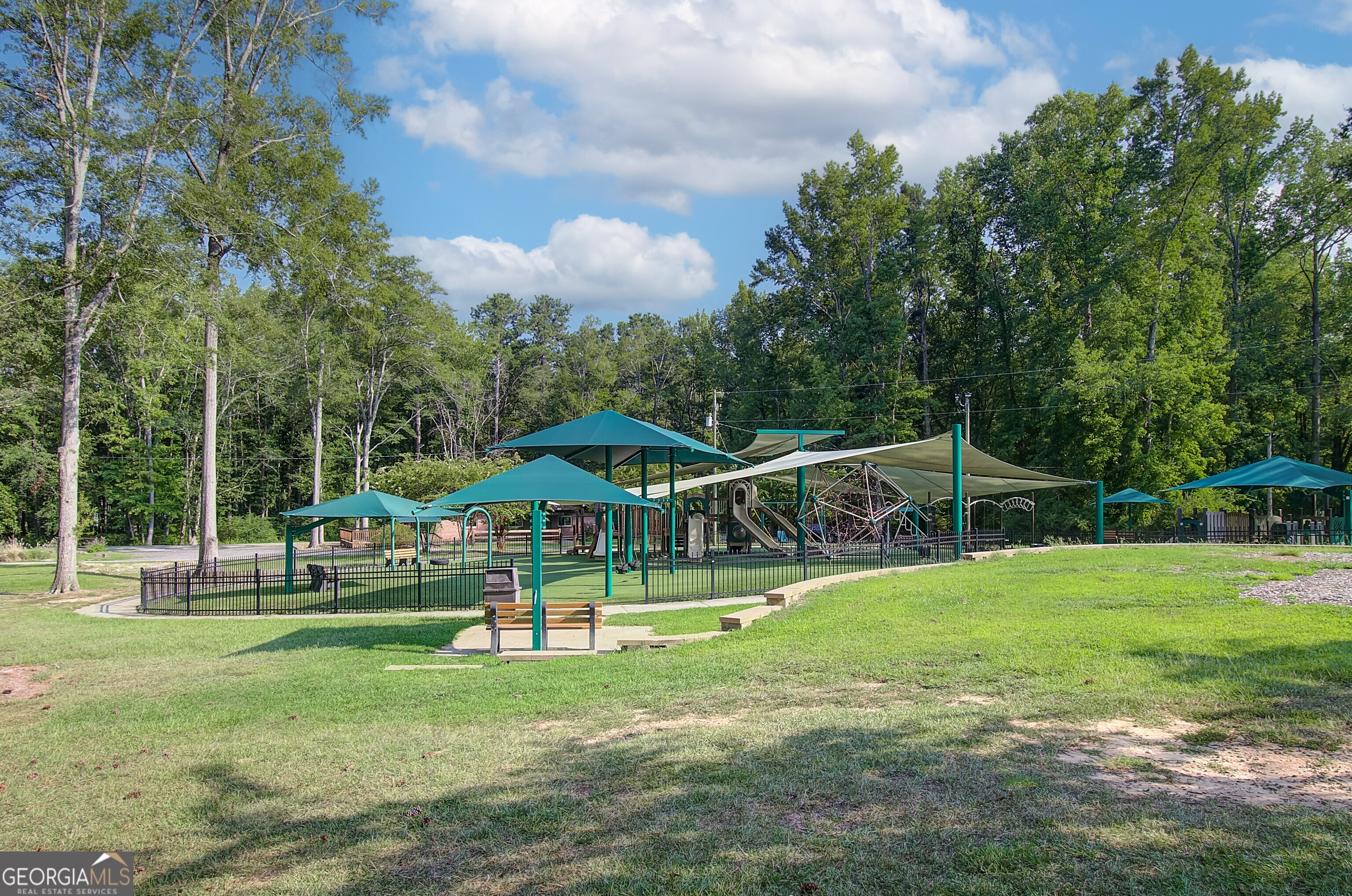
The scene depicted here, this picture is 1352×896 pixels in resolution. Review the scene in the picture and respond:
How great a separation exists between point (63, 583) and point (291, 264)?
10255mm

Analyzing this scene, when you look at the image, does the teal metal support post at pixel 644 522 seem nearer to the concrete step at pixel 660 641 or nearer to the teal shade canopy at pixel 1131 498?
the concrete step at pixel 660 641

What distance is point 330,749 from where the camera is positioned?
19.8 feet

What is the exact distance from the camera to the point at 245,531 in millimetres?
46656

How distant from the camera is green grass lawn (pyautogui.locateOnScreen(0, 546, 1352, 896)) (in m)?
3.71

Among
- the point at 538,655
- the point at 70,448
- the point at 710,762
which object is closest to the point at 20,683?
the point at 538,655

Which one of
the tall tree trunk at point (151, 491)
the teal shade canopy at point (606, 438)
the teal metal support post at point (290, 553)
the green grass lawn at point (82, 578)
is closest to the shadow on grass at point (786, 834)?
the teal shade canopy at point (606, 438)

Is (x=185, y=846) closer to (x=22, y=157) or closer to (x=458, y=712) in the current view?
(x=458, y=712)

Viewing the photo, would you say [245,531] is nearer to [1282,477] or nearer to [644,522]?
[644,522]

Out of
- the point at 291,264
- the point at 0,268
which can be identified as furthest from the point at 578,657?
the point at 0,268

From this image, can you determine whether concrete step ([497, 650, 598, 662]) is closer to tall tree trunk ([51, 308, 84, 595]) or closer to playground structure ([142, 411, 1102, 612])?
playground structure ([142, 411, 1102, 612])

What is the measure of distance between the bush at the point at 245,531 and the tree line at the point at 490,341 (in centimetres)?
20

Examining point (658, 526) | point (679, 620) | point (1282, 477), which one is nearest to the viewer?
point (679, 620)

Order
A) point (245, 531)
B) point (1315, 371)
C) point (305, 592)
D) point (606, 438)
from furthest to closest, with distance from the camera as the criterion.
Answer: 1. point (245, 531)
2. point (1315, 371)
3. point (305, 592)
4. point (606, 438)

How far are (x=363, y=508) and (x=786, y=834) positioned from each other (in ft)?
57.7
